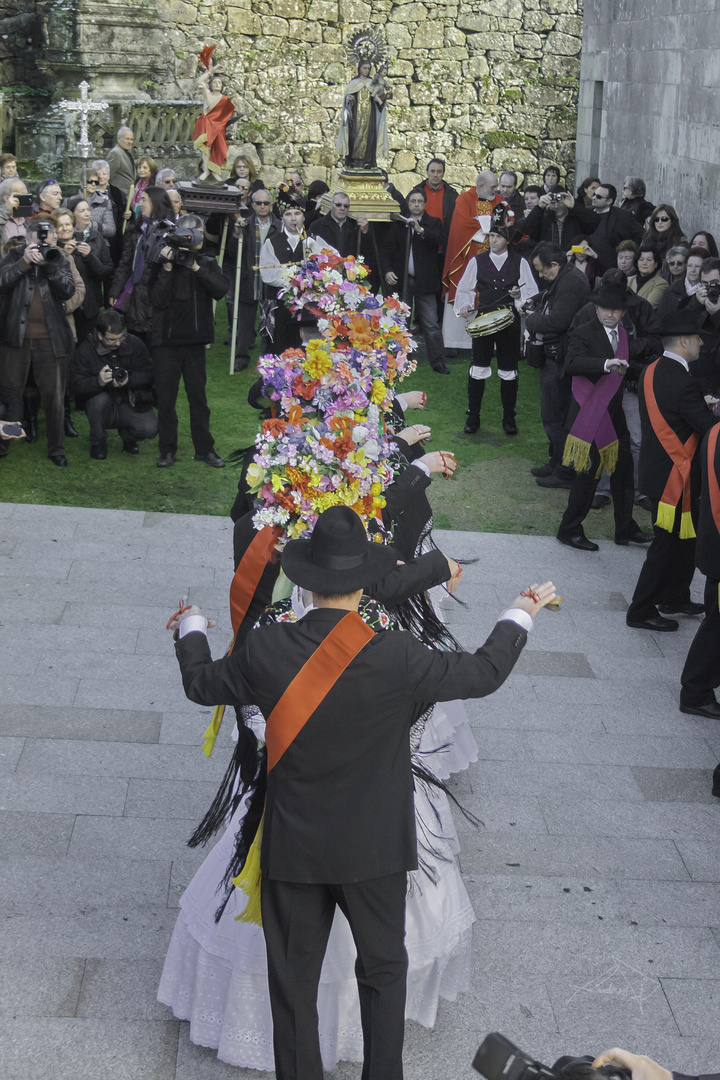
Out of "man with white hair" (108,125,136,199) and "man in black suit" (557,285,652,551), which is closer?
"man in black suit" (557,285,652,551)

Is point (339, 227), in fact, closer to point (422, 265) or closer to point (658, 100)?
point (422, 265)

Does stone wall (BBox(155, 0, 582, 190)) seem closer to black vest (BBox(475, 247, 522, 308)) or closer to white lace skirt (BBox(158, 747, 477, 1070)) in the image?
black vest (BBox(475, 247, 522, 308))

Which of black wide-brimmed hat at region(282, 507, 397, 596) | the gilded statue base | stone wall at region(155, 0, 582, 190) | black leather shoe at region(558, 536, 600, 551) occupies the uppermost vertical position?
stone wall at region(155, 0, 582, 190)

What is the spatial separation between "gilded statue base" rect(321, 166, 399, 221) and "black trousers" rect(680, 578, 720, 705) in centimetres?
747

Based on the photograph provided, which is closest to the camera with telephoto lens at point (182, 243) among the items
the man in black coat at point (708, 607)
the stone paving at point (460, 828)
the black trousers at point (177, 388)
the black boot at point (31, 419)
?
the black trousers at point (177, 388)

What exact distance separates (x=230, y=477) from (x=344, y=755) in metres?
6.13

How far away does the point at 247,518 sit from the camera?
176 inches

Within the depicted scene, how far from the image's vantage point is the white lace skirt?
140 inches

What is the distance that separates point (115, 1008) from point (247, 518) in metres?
1.74

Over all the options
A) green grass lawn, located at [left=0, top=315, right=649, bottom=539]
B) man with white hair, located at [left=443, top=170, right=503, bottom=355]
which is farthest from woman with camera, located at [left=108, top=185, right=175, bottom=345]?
man with white hair, located at [left=443, top=170, right=503, bottom=355]

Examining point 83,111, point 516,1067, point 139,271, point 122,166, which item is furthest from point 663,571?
point 83,111

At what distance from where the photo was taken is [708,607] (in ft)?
18.9

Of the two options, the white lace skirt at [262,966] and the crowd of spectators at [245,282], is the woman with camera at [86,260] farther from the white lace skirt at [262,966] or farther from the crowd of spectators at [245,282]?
the white lace skirt at [262,966]

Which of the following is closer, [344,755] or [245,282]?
[344,755]
